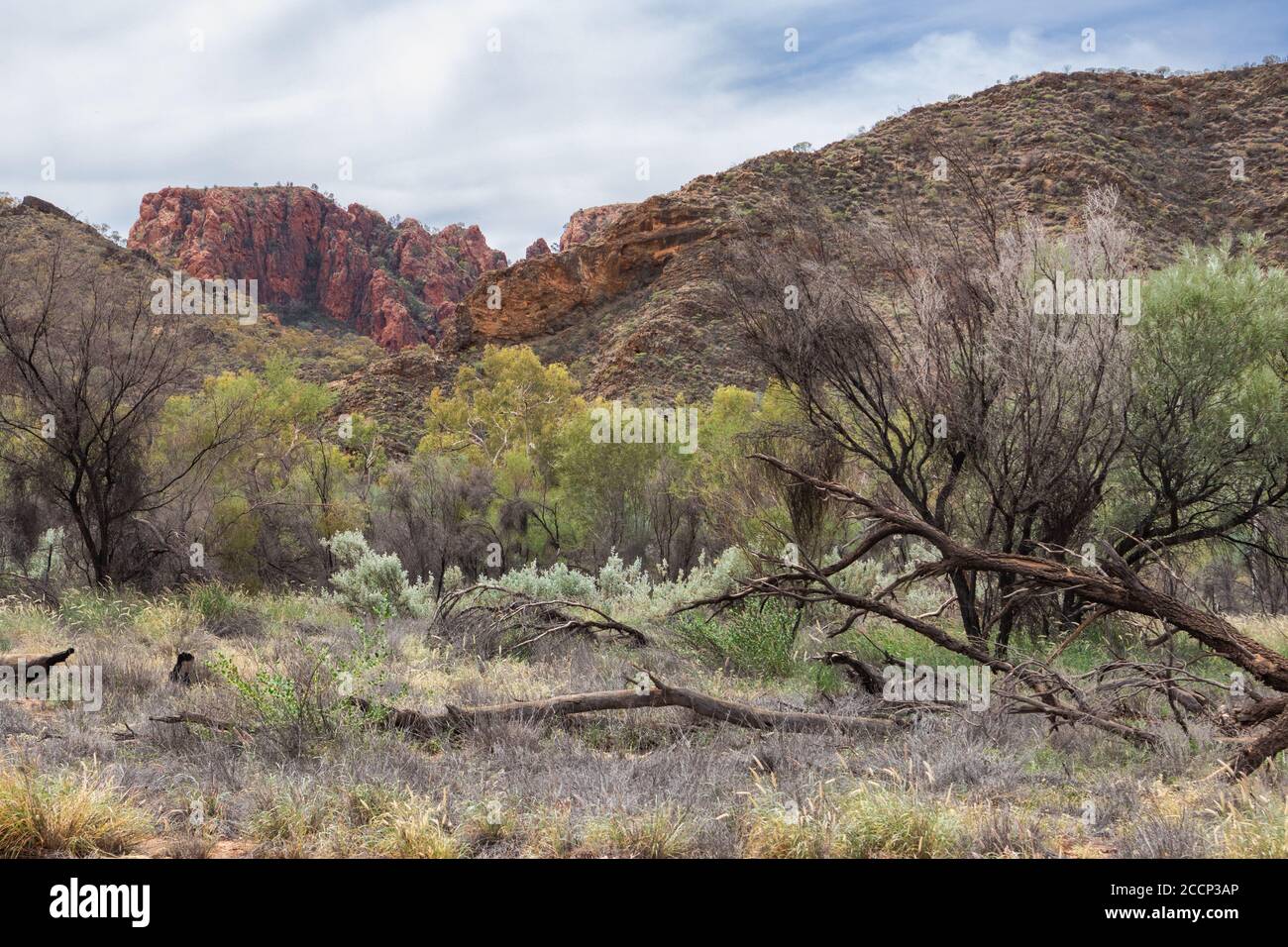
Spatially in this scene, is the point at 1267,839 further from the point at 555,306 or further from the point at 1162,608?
the point at 555,306

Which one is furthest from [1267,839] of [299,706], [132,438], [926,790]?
[132,438]

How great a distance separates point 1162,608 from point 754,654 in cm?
405

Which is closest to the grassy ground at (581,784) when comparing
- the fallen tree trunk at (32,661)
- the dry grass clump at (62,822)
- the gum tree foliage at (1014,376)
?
the dry grass clump at (62,822)

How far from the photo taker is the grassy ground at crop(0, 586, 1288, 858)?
3.71 meters

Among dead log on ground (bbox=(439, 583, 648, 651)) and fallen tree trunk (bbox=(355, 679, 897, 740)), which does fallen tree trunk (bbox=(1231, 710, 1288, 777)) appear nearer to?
fallen tree trunk (bbox=(355, 679, 897, 740))

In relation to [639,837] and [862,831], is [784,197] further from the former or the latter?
[639,837]

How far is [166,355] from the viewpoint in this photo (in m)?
13.9

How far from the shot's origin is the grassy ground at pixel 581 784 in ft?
12.2

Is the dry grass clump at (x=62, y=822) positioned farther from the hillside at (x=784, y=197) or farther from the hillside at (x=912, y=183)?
the hillside at (x=912, y=183)

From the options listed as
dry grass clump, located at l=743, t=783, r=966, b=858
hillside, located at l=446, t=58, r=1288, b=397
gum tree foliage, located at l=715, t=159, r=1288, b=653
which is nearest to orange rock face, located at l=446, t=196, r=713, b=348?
hillside, located at l=446, t=58, r=1288, b=397

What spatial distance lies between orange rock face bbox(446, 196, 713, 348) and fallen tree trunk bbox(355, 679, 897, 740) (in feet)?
155

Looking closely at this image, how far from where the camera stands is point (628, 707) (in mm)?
5984

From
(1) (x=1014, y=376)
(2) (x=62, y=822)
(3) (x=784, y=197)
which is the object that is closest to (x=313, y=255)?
(3) (x=784, y=197)

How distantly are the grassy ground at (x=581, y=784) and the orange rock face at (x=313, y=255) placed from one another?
99874mm
